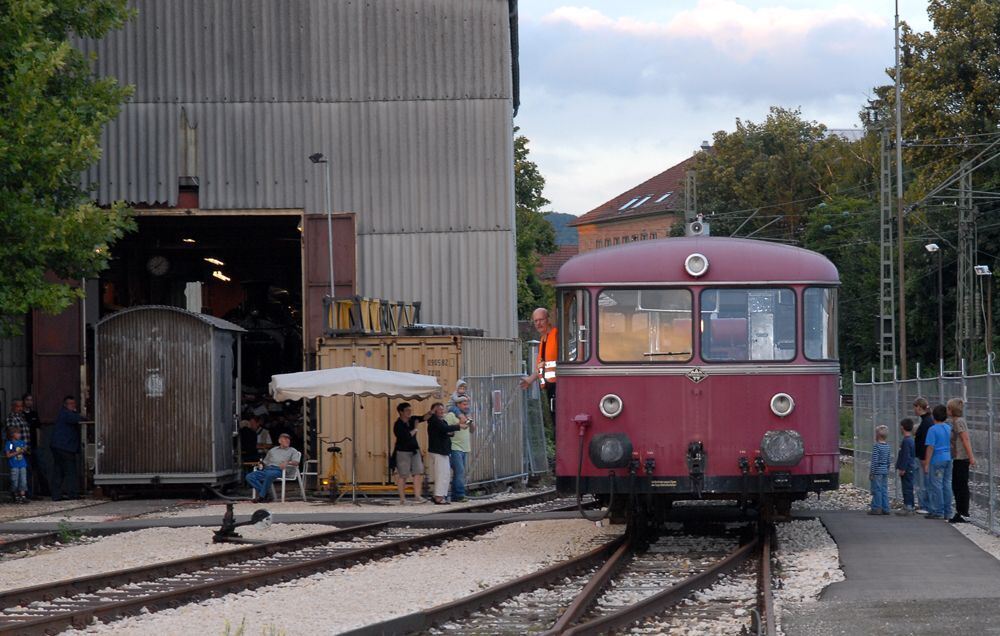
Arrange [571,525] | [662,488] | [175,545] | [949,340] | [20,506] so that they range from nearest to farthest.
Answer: [662,488] → [175,545] → [571,525] → [20,506] → [949,340]

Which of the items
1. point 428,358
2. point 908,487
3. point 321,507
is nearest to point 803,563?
point 908,487

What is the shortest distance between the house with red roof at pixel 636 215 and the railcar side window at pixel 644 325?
8548 cm

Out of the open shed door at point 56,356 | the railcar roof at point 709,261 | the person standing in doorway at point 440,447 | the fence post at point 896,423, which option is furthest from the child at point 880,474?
the open shed door at point 56,356

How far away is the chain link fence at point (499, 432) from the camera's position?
89.3ft

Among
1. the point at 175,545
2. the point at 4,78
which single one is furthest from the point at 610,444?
the point at 4,78

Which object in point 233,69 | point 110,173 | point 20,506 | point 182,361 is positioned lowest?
point 20,506

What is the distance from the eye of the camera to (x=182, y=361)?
86.5 ft

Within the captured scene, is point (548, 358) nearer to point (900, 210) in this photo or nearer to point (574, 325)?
point (574, 325)

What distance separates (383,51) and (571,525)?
41.9 ft

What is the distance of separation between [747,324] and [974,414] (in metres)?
4.82

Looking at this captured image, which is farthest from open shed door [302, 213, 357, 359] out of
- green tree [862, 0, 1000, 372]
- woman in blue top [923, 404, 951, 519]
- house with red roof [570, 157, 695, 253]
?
house with red roof [570, 157, 695, 253]

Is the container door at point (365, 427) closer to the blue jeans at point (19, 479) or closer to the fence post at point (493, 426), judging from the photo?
the fence post at point (493, 426)

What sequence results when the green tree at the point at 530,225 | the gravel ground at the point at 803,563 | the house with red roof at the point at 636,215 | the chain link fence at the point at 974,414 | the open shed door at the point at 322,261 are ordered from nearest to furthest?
the gravel ground at the point at 803,563 < the chain link fence at the point at 974,414 < the open shed door at the point at 322,261 < the green tree at the point at 530,225 < the house with red roof at the point at 636,215

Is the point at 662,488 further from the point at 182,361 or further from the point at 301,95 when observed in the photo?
the point at 301,95
